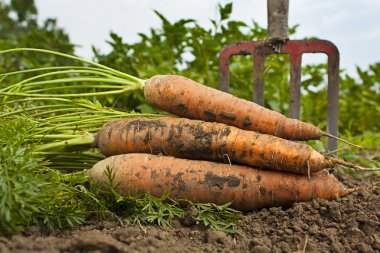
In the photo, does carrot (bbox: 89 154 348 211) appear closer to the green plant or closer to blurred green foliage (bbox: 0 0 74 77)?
the green plant

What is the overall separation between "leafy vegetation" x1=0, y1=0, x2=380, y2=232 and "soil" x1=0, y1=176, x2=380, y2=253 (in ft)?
0.23

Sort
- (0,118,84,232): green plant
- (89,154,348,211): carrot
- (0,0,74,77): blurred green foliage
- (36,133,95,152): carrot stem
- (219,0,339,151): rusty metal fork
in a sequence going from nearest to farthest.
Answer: (0,118,84,232): green plant, (89,154,348,211): carrot, (36,133,95,152): carrot stem, (219,0,339,151): rusty metal fork, (0,0,74,77): blurred green foliage

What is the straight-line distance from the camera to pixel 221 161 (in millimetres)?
2299

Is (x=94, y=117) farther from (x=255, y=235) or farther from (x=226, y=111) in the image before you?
(x=255, y=235)

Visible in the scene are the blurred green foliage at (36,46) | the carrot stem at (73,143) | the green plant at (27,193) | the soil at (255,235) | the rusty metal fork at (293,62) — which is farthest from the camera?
the blurred green foliage at (36,46)

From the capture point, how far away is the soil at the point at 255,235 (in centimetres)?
155

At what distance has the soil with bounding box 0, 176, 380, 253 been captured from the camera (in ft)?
5.08

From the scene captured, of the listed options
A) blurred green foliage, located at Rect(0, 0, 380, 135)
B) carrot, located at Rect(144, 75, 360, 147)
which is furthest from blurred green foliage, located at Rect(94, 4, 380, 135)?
carrot, located at Rect(144, 75, 360, 147)

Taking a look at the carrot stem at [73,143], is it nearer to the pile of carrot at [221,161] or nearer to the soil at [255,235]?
the pile of carrot at [221,161]

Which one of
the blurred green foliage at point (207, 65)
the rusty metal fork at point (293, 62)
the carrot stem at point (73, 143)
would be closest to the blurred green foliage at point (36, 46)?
the blurred green foliage at point (207, 65)

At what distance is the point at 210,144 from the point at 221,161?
111 mm

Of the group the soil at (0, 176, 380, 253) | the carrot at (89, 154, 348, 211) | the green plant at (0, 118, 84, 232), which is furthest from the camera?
the carrot at (89, 154, 348, 211)

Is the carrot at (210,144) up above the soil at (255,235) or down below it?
above

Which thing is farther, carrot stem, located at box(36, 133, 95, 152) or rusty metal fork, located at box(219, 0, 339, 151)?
rusty metal fork, located at box(219, 0, 339, 151)
